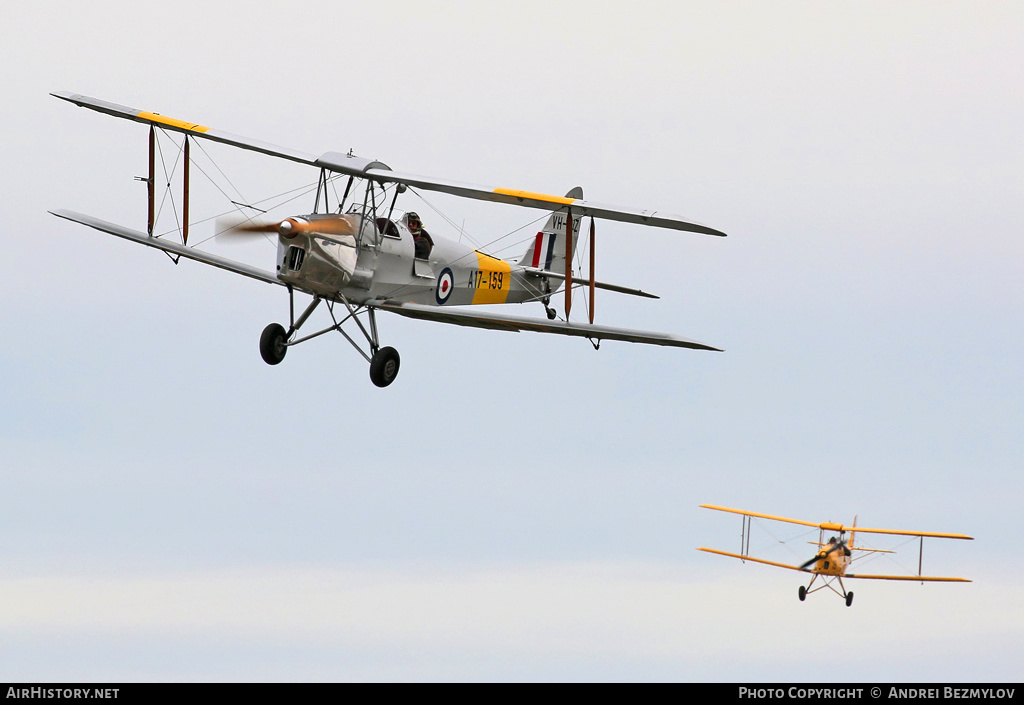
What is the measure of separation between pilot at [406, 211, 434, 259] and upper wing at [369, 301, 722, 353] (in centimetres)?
138

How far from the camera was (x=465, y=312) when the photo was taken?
57.6 feet

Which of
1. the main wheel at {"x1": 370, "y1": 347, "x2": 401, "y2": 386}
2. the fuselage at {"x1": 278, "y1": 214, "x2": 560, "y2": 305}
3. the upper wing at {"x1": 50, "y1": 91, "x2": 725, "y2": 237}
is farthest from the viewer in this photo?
the main wheel at {"x1": 370, "y1": 347, "x2": 401, "y2": 386}

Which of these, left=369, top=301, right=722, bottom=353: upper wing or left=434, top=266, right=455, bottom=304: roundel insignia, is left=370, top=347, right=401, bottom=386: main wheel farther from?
left=434, top=266, right=455, bottom=304: roundel insignia

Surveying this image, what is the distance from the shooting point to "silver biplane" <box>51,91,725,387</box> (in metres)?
17.1

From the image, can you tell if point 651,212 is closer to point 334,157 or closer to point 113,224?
point 334,157

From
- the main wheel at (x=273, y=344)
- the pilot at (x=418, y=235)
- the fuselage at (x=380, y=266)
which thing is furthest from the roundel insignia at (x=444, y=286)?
the main wheel at (x=273, y=344)

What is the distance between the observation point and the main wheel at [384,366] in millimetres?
18391

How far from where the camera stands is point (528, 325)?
17141 mm

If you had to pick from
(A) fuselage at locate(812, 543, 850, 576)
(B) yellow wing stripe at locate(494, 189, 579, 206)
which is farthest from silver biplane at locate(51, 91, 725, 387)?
(A) fuselage at locate(812, 543, 850, 576)

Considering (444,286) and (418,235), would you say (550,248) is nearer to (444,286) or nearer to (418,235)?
(444,286)

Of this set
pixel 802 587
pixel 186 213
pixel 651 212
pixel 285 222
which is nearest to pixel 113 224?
pixel 186 213

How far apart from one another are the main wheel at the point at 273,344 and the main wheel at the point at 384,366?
148cm

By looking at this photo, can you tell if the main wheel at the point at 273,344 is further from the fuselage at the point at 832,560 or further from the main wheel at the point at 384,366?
the fuselage at the point at 832,560

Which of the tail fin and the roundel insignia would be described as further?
the tail fin
